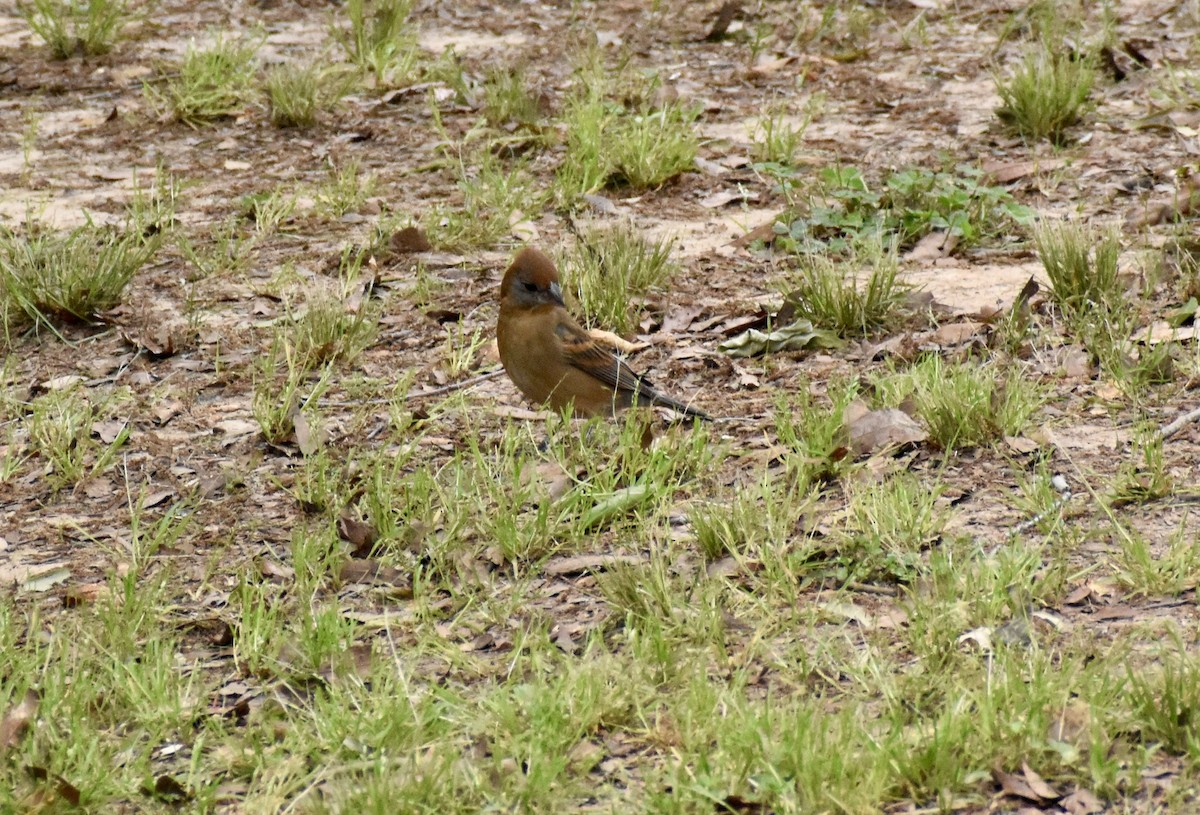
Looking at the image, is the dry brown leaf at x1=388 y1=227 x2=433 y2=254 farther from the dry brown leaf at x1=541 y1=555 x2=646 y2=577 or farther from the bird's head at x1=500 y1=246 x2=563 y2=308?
the dry brown leaf at x1=541 y1=555 x2=646 y2=577

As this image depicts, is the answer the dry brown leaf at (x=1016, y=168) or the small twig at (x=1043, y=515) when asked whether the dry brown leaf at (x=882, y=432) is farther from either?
the dry brown leaf at (x=1016, y=168)

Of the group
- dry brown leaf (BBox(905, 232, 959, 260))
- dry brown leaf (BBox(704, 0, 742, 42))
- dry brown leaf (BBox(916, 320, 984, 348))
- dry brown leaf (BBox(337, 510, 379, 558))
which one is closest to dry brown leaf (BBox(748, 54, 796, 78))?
dry brown leaf (BBox(704, 0, 742, 42))

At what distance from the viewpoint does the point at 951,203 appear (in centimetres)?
645

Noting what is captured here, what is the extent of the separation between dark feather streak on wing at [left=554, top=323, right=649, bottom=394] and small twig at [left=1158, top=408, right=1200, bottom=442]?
1.62 meters

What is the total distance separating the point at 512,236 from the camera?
6.77 metres

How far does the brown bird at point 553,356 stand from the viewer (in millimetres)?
5047

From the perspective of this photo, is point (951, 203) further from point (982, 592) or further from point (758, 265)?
point (982, 592)

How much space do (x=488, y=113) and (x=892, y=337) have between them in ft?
11.0

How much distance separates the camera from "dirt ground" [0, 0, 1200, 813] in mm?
4430

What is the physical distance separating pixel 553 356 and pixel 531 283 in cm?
31

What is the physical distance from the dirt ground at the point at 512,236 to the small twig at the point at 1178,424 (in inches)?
1.6

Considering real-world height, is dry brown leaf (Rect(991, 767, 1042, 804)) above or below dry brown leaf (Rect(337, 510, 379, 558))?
above

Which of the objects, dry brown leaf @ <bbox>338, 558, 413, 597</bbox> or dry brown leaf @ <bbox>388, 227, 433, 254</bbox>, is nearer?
dry brown leaf @ <bbox>338, 558, 413, 597</bbox>

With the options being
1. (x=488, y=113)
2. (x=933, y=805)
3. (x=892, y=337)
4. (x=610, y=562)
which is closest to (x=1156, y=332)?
(x=892, y=337)
